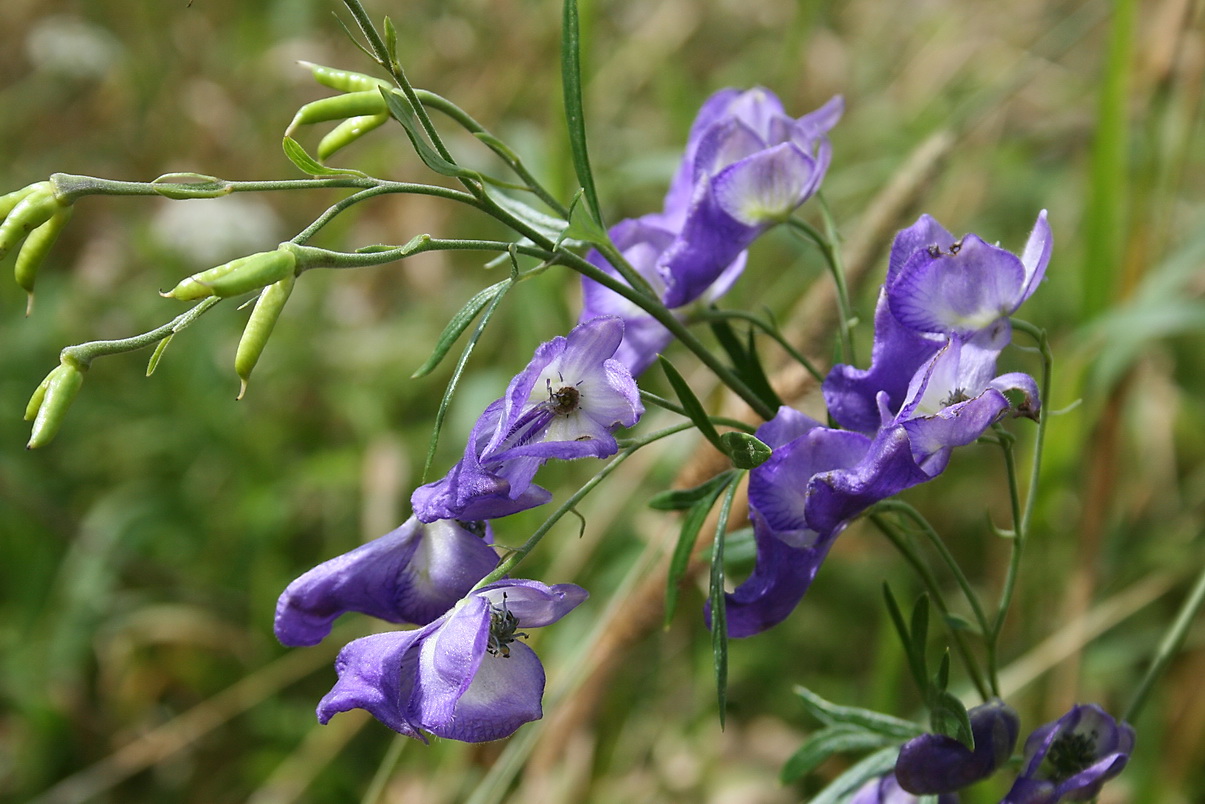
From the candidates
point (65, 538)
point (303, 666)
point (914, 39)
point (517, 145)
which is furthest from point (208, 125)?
point (914, 39)

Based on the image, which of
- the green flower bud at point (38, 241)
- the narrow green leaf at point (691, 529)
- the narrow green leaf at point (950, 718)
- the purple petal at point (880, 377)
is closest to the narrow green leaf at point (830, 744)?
the narrow green leaf at point (950, 718)

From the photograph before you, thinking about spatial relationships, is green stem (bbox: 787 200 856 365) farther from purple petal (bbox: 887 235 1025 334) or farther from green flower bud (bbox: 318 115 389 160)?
green flower bud (bbox: 318 115 389 160)

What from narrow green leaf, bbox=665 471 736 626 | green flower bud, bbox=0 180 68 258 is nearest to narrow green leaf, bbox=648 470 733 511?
narrow green leaf, bbox=665 471 736 626

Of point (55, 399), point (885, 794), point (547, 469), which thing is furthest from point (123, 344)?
point (547, 469)

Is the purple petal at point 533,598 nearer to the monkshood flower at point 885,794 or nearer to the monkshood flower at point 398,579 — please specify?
the monkshood flower at point 398,579

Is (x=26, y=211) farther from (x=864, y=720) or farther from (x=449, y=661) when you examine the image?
(x=864, y=720)
